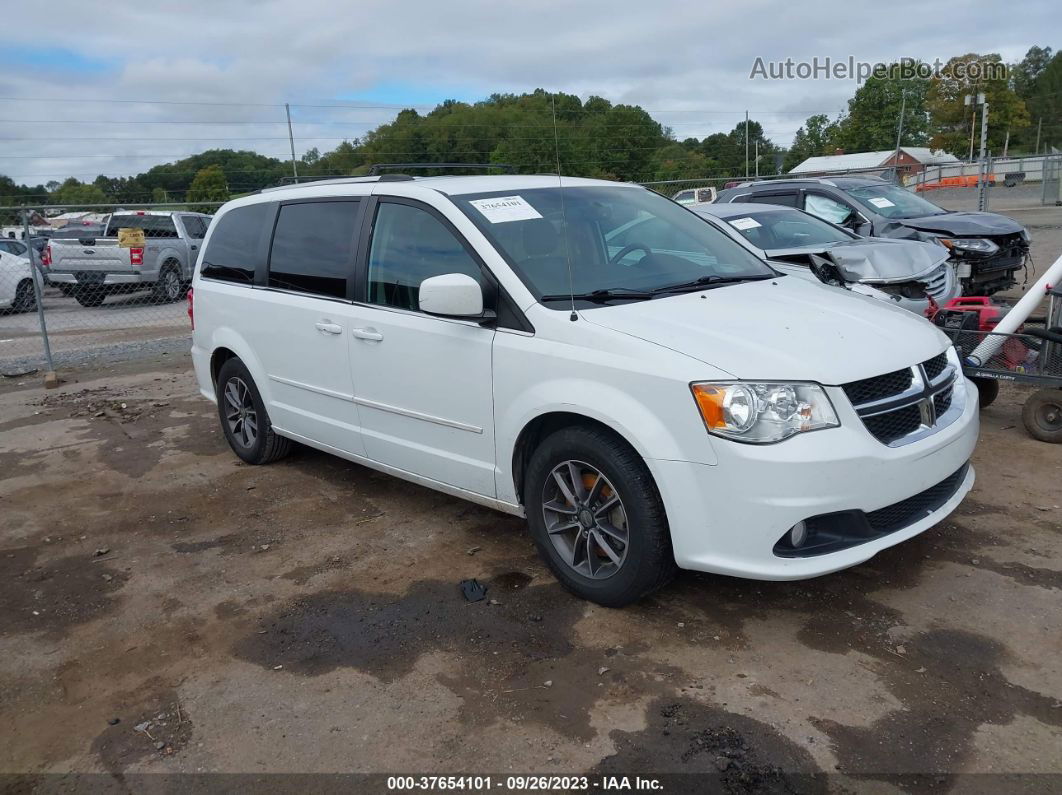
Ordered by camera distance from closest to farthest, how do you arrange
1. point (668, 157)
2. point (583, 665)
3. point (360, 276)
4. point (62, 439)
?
point (583, 665) < point (360, 276) < point (62, 439) < point (668, 157)

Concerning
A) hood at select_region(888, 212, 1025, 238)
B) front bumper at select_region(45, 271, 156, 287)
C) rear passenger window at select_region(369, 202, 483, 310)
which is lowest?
front bumper at select_region(45, 271, 156, 287)

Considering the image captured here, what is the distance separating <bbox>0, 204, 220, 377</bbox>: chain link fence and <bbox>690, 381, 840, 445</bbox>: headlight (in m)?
10.4

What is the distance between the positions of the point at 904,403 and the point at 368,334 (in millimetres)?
2632

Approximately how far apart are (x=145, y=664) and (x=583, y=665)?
1818 millimetres

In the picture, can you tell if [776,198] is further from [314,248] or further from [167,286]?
[167,286]

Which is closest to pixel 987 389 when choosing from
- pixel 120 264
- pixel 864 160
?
pixel 120 264

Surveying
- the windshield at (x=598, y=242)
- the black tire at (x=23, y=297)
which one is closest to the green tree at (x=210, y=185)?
the black tire at (x=23, y=297)

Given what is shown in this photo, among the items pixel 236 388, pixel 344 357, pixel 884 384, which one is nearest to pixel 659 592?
pixel 884 384

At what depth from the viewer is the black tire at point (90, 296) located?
53.5 ft

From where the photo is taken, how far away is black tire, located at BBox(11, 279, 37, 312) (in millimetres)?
16605

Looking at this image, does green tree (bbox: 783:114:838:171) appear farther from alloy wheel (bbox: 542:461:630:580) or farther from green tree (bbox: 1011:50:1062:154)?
alloy wheel (bbox: 542:461:630:580)

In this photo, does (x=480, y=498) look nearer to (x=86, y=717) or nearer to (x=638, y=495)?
(x=638, y=495)

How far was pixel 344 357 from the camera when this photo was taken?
16.0ft

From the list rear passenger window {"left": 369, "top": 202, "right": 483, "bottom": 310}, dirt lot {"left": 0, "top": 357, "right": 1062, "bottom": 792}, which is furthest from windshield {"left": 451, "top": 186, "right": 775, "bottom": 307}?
dirt lot {"left": 0, "top": 357, "right": 1062, "bottom": 792}
